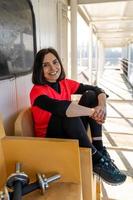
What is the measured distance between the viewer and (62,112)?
1.33 metres

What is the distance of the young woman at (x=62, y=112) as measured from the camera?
136cm

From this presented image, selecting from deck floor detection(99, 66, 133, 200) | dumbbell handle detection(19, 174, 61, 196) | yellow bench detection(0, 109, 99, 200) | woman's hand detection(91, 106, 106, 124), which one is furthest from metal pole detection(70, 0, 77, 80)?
dumbbell handle detection(19, 174, 61, 196)

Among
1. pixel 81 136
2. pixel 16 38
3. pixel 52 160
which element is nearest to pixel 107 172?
pixel 81 136

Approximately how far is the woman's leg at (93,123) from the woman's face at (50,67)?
0.26 m

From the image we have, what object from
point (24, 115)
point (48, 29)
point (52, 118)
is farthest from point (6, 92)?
point (48, 29)

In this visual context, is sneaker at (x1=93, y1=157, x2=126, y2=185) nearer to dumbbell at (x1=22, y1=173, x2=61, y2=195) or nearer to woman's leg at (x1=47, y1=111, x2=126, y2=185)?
A: woman's leg at (x1=47, y1=111, x2=126, y2=185)

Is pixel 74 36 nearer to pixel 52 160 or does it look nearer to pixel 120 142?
pixel 120 142

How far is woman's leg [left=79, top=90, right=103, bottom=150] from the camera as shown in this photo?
1617 millimetres

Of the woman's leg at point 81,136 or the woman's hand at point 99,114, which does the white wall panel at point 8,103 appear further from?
the woman's hand at point 99,114

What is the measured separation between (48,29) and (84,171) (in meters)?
1.64

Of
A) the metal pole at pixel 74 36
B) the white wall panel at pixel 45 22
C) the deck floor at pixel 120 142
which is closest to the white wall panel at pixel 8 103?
the white wall panel at pixel 45 22

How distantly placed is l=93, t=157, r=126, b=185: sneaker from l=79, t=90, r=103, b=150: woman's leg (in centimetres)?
16

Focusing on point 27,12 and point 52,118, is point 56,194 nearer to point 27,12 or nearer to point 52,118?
point 52,118

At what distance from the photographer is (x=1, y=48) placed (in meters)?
1.41
